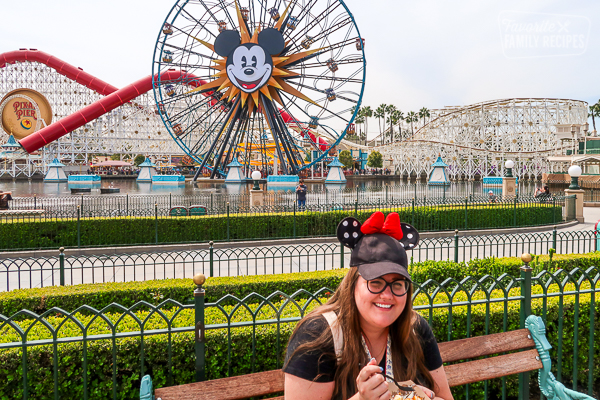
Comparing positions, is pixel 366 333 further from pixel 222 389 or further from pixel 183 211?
pixel 183 211

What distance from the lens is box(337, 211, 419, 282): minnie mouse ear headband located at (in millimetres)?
1904

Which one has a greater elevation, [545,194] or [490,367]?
[545,194]

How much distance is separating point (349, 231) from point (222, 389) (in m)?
1.18

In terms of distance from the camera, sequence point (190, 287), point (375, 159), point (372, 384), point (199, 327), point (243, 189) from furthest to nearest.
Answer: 1. point (375, 159)
2. point (243, 189)
3. point (190, 287)
4. point (199, 327)
5. point (372, 384)

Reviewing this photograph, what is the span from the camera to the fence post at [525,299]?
9.89 ft

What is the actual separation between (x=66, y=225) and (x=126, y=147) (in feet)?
160

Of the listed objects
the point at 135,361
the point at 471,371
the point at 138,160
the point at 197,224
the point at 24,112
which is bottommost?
the point at 135,361

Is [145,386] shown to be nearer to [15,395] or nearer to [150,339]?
[150,339]

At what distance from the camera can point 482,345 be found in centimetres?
278

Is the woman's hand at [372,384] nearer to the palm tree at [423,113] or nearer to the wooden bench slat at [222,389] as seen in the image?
the wooden bench slat at [222,389]

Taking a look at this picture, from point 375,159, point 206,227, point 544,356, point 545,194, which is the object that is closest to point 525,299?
point 544,356

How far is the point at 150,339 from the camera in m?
3.21

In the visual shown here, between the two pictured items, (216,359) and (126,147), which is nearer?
(216,359)

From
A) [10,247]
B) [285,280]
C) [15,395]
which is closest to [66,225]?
[10,247]
